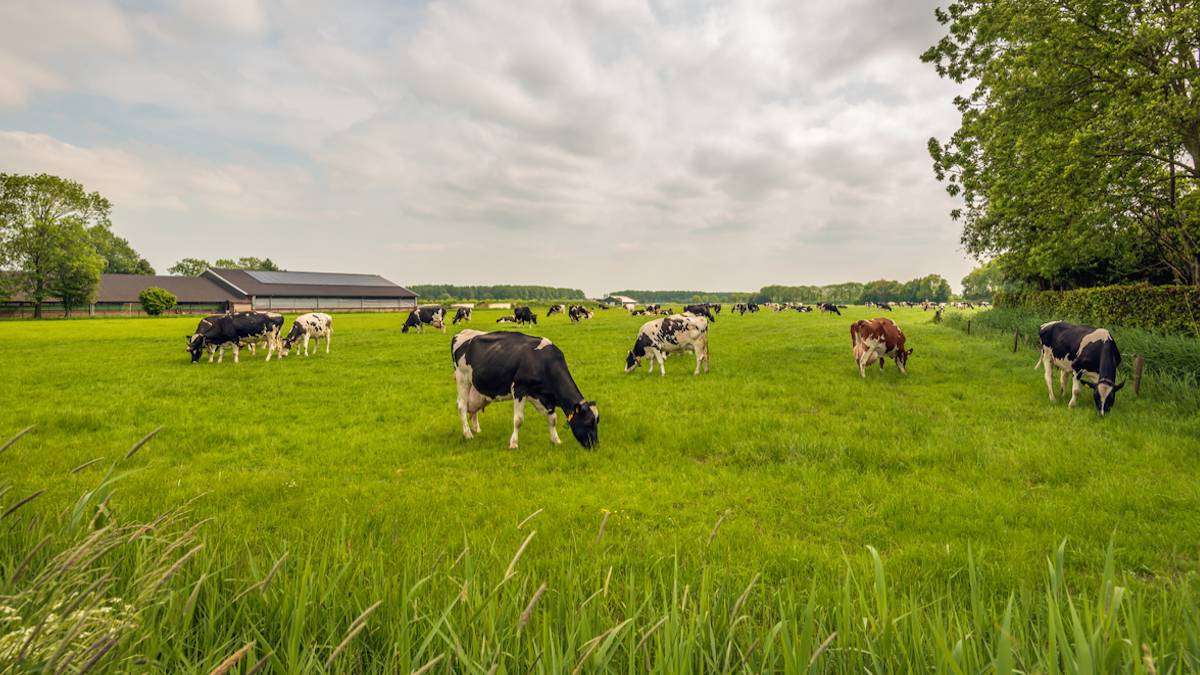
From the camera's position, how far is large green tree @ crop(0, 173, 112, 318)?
161 ft

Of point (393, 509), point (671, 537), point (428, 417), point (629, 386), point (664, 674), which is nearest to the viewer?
point (664, 674)

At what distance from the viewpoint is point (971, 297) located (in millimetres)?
169500

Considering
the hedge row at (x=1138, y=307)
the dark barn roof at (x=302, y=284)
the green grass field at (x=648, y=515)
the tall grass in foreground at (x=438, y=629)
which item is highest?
the dark barn roof at (x=302, y=284)

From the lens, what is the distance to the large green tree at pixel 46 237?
1927 inches

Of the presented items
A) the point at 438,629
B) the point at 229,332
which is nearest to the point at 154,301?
the point at 229,332

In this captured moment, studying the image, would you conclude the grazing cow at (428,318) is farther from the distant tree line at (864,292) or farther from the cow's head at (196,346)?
the distant tree line at (864,292)

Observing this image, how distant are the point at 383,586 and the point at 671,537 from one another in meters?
3.65

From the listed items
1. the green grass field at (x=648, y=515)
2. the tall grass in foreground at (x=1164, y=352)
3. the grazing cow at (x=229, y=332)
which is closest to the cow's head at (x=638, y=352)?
the green grass field at (x=648, y=515)

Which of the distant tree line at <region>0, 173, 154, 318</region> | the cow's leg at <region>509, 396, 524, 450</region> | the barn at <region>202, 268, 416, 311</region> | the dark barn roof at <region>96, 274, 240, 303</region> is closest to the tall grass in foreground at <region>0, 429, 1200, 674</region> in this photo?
the cow's leg at <region>509, 396, 524, 450</region>

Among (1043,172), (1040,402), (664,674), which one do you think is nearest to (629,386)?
(1040,402)

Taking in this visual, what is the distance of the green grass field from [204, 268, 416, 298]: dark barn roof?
254ft

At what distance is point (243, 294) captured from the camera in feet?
256

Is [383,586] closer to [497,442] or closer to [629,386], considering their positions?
[497,442]

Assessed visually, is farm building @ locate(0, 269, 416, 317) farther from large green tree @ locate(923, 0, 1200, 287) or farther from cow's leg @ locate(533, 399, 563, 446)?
large green tree @ locate(923, 0, 1200, 287)
